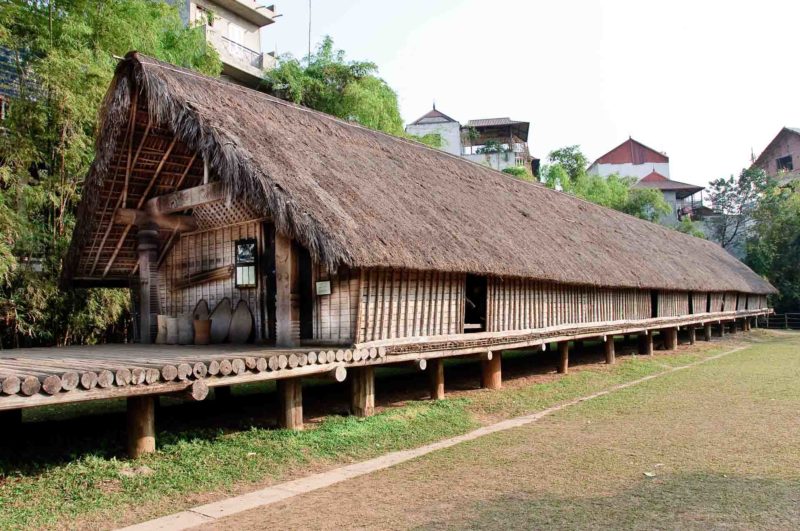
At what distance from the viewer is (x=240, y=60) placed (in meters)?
22.2

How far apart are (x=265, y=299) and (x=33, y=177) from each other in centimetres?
577

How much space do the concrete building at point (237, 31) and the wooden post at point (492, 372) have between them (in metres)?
14.5

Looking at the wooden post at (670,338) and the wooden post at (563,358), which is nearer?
the wooden post at (563,358)

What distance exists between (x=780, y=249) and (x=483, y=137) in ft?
57.6

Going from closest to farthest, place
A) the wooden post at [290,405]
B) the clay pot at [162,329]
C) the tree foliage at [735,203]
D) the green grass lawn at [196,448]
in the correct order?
the green grass lawn at [196,448], the wooden post at [290,405], the clay pot at [162,329], the tree foliage at [735,203]

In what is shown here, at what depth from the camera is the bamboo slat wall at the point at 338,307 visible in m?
7.79

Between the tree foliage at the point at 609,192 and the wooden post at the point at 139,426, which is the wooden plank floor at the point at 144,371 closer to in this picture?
the wooden post at the point at 139,426

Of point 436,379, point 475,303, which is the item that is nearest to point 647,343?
point 475,303

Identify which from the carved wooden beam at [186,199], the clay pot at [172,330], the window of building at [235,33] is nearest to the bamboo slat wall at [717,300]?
the window of building at [235,33]

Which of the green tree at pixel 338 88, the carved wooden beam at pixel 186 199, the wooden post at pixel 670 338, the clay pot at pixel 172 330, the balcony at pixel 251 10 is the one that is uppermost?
the balcony at pixel 251 10

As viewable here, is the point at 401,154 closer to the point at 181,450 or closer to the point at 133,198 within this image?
the point at 133,198

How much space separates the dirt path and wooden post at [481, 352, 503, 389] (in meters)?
1.97

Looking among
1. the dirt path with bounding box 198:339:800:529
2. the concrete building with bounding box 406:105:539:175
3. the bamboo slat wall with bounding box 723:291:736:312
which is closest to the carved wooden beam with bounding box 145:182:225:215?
the dirt path with bounding box 198:339:800:529

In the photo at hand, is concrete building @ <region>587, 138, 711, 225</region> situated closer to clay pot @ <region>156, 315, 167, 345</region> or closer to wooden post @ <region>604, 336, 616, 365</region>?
wooden post @ <region>604, 336, 616, 365</region>
